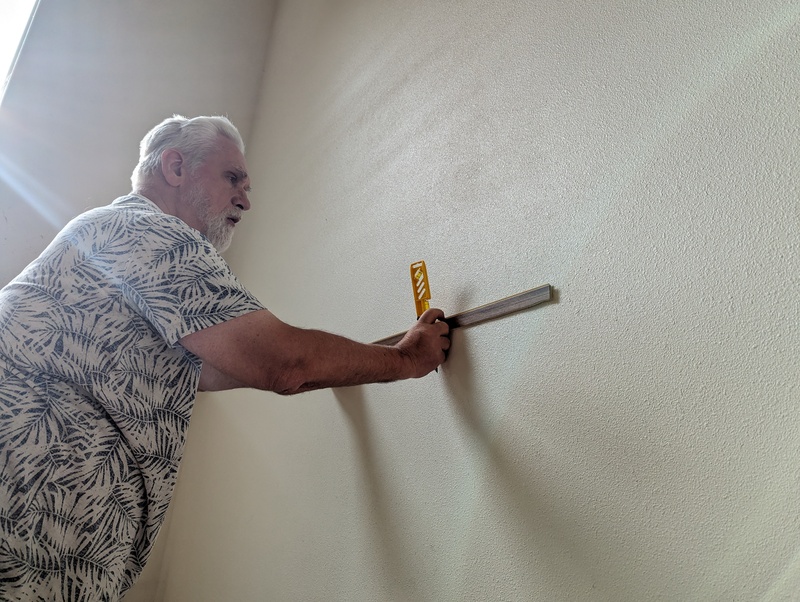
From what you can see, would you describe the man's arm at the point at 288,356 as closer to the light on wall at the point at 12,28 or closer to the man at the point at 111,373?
the man at the point at 111,373

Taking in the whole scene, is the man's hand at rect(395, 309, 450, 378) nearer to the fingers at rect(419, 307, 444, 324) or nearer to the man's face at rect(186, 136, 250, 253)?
the fingers at rect(419, 307, 444, 324)

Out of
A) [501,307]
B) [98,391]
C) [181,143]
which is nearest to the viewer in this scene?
[98,391]

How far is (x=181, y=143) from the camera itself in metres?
1.13

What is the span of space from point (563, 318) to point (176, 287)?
0.59 meters

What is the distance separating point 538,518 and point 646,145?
569 mm

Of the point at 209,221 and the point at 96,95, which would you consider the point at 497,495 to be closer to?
the point at 209,221

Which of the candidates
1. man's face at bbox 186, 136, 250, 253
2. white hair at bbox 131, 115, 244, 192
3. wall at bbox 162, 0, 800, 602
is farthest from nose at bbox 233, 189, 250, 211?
wall at bbox 162, 0, 800, 602

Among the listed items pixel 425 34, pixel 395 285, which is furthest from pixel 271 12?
pixel 395 285

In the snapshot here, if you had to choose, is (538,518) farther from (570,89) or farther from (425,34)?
(425,34)

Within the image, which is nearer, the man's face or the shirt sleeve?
the shirt sleeve

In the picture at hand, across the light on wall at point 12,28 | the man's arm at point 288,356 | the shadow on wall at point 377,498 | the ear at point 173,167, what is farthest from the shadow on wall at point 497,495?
the light on wall at point 12,28

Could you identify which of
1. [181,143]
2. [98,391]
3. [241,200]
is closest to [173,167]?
[181,143]

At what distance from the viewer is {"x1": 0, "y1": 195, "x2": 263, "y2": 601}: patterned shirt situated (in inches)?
28.1

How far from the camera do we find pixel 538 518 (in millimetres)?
791
